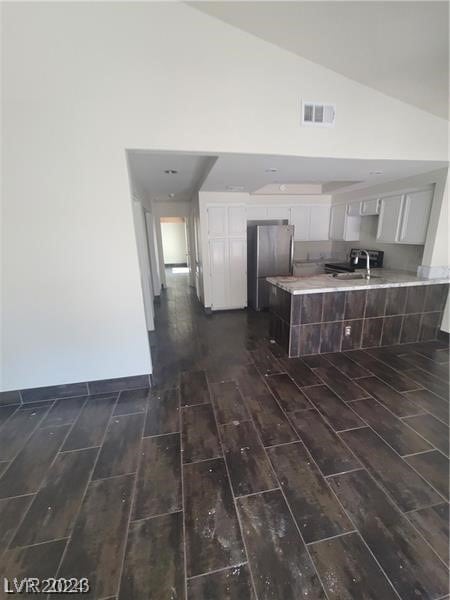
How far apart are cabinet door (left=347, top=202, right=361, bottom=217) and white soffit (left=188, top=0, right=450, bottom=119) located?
7.58 feet

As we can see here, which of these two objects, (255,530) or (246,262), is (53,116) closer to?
(255,530)

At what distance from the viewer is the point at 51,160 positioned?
1993mm

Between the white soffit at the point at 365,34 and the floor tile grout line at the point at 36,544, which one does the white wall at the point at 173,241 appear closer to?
the white soffit at the point at 365,34

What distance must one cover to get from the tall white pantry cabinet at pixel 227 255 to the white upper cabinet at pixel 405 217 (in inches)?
91.3

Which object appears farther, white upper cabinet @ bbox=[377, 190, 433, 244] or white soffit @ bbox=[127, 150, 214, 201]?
white upper cabinet @ bbox=[377, 190, 433, 244]

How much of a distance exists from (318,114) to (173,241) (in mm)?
10075

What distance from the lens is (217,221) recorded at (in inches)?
178

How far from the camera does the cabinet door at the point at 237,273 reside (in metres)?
4.72

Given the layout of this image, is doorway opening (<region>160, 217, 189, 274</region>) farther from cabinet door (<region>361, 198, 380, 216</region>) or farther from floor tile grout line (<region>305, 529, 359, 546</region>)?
floor tile grout line (<region>305, 529, 359, 546</region>)

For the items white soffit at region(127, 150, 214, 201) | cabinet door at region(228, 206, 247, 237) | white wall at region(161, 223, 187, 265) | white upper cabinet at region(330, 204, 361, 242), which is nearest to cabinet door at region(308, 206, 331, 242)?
white upper cabinet at region(330, 204, 361, 242)

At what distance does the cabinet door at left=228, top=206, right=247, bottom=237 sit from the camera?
455 centimetres

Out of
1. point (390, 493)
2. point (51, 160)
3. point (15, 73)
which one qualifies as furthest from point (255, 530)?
point (15, 73)

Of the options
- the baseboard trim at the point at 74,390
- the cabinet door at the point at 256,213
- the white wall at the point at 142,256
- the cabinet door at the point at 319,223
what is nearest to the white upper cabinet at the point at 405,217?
the cabinet door at the point at 319,223

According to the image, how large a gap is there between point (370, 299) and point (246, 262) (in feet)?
7.82
